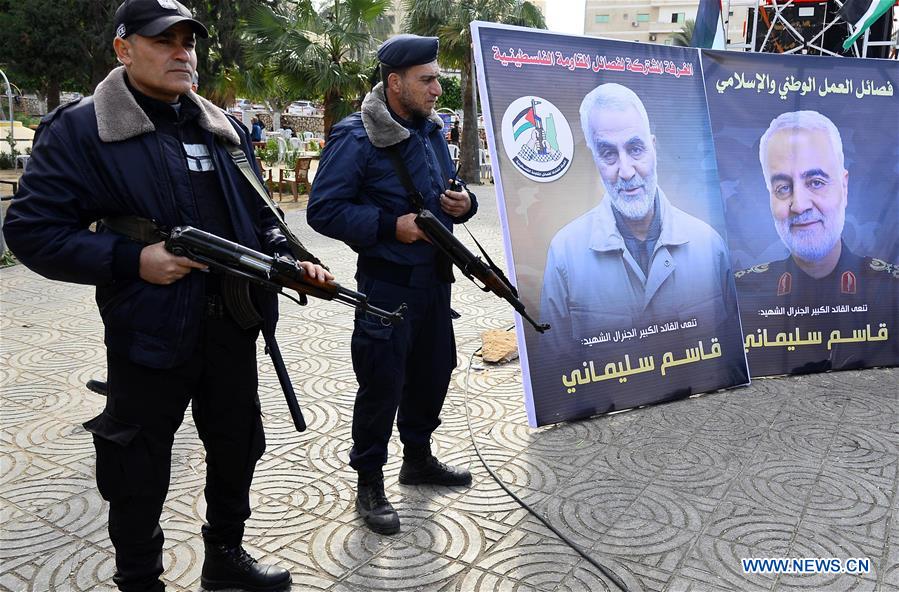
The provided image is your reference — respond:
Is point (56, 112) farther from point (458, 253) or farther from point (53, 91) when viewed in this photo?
point (53, 91)

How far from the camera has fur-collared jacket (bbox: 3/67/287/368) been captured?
199 centimetres

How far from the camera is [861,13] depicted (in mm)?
7312

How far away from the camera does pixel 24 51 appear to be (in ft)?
57.9

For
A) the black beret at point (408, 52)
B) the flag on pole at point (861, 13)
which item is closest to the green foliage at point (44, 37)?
the flag on pole at point (861, 13)

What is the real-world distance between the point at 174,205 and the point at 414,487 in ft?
6.13

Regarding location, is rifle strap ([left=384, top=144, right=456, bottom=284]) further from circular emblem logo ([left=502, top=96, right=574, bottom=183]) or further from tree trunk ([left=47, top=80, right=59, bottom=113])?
tree trunk ([left=47, top=80, right=59, bottom=113])

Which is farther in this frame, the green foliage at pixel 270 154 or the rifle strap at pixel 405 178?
the green foliage at pixel 270 154

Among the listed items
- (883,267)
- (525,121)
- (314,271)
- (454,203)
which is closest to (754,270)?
(883,267)

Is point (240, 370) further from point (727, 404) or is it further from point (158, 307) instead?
point (727, 404)

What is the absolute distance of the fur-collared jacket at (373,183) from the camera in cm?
289

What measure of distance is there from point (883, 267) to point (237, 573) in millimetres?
4819

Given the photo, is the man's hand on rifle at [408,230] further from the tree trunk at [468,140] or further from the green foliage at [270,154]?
the tree trunk at [468,140]

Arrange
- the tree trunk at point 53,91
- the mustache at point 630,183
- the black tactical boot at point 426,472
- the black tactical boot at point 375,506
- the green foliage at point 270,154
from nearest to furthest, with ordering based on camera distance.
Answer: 1. the black tactical boot at point 375,506
2. the black tactical boot at point 426,472
3. the mustache at point 630,183
4. the green foliage at point 270,154
5. the tree trunk at point 53,91

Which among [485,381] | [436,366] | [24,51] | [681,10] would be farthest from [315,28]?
[681,10]
